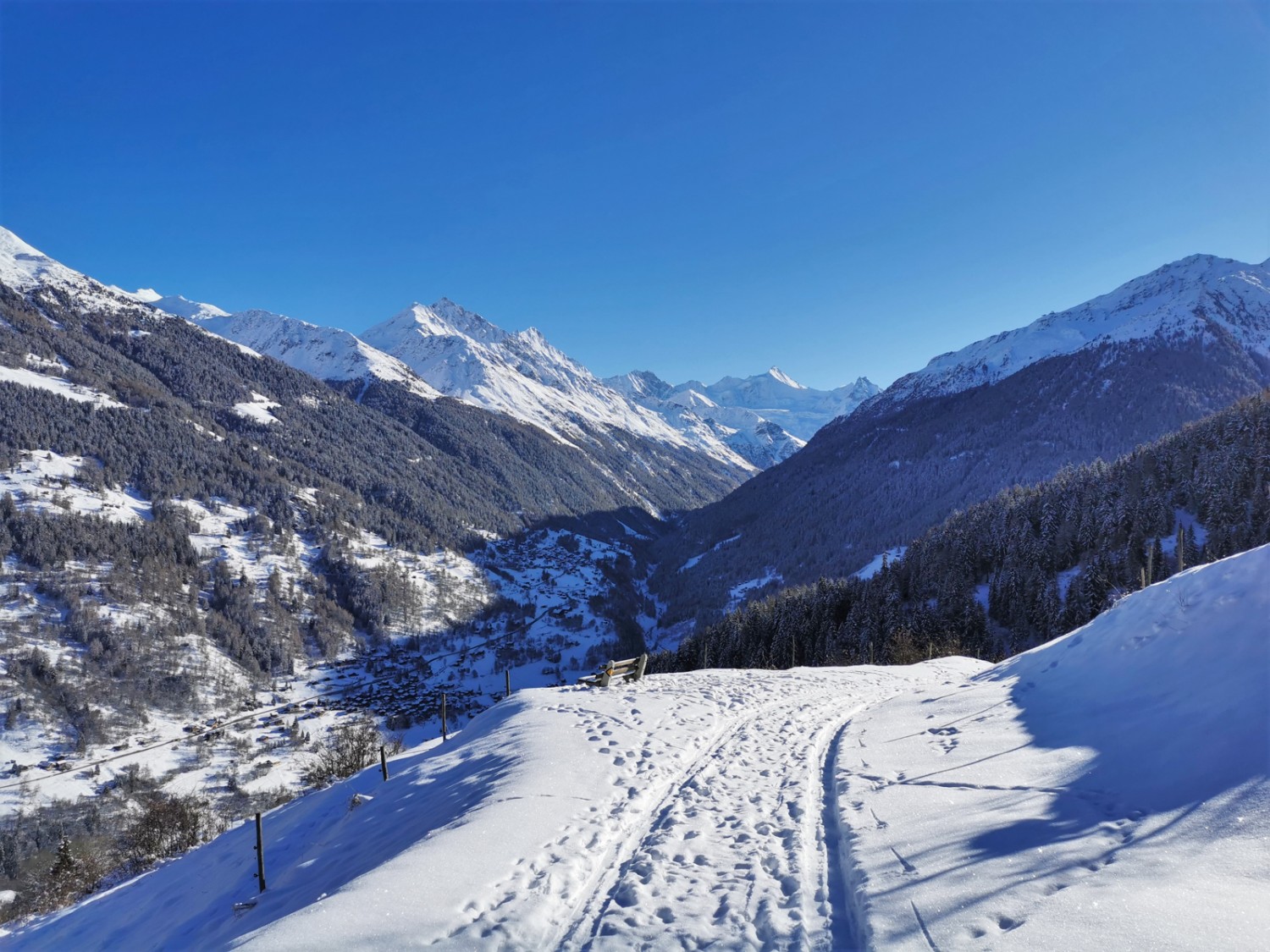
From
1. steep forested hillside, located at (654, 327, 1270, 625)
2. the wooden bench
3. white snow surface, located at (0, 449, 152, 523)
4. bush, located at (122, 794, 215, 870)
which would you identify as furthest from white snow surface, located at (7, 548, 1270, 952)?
white snow surface, located at (0, 449, 152, 523)

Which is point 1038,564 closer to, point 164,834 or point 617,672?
point 617,672

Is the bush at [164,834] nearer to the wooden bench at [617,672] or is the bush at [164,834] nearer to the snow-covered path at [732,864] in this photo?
the wooden bench at [617,672]

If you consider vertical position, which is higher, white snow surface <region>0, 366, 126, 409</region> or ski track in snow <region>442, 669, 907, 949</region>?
white snow surface <region>0, 366, 126, 409</region>

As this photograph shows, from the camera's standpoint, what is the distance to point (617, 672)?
21.5m

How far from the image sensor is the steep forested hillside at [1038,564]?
52094 mm

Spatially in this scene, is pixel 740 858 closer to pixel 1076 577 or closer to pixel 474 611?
pixel 1076 577

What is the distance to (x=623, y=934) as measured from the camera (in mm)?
6941

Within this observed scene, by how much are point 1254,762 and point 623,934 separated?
8.75 metres

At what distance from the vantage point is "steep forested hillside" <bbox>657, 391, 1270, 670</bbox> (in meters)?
52.1

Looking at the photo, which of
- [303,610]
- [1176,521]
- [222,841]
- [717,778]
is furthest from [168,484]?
A: [1176,521]

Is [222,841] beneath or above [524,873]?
beneath

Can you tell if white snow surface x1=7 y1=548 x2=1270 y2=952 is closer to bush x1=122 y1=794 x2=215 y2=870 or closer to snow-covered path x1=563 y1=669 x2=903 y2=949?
snow-covered path x1=563 y1=669 x2=903 y2=949

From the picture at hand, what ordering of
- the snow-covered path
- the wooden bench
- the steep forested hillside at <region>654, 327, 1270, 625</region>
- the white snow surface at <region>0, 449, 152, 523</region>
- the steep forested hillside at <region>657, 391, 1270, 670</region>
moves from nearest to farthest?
the snow-covered path
the wooden bench
the steep forested hillside at <region>657, 391, 1270, 670</region>
the white snow surface at <region>0, 449, 152, 523</region>
the steep forested hillside at <region>654, 327, 1270, 625</region>

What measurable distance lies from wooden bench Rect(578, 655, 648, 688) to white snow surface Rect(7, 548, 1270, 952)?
409 centimetres
